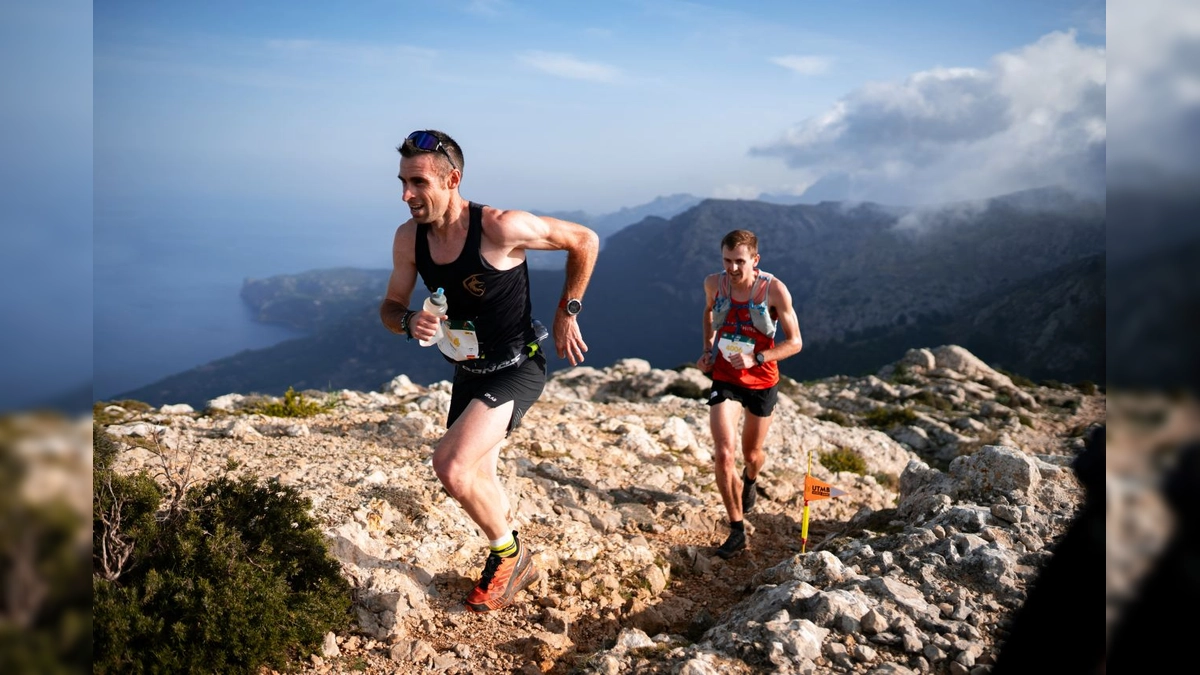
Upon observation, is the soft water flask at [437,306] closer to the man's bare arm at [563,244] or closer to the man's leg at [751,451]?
the man's bare arm at [563,244]

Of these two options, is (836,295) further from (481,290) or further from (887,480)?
(481,290)

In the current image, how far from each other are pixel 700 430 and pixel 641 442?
4.69ft

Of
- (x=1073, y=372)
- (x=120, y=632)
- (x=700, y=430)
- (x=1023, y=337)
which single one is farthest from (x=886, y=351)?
(x=120, y=632)

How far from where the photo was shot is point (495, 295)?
15.3 feet

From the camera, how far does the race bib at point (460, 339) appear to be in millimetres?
4680

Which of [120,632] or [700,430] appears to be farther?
[700,430]

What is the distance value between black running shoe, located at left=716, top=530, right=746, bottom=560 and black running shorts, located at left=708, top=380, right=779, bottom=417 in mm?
960

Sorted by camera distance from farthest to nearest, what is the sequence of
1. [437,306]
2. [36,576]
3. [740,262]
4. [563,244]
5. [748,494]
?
1. [748,494]
2. [740,262]
3. [563,244]
4. [437,306]
5. [36,576]

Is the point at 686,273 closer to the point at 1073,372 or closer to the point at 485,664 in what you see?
the point at 1073,372

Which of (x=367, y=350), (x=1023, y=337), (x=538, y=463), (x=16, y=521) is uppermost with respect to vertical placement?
(x=16, y=521)

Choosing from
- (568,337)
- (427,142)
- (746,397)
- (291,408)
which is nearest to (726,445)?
(746,397)

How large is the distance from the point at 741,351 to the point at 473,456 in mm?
2614

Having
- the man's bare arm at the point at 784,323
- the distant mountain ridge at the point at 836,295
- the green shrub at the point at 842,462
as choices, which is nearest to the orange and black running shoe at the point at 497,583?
the man's bare arm at the point at 784,323

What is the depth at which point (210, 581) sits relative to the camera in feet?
13.5
